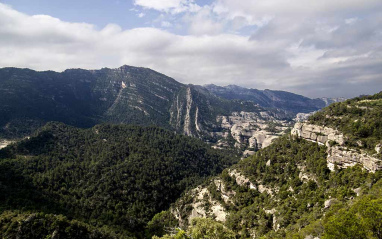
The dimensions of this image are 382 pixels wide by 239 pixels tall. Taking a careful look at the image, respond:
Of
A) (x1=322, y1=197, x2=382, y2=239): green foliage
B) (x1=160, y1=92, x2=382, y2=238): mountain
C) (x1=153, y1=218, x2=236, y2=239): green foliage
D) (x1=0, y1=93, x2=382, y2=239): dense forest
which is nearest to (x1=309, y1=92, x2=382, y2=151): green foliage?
(x1=160, y1=92, x2=382, y2=238): mountain

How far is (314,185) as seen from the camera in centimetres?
7831

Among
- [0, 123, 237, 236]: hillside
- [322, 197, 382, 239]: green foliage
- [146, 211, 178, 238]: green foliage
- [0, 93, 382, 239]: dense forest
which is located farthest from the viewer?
[146, 211, 178, 238]: green foliage

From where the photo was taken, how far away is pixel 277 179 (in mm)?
96312

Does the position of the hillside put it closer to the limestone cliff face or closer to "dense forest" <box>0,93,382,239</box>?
"dense forest" <box>0,93,382,239</box>

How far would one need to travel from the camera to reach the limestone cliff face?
6669cm

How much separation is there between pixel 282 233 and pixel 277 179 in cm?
3513

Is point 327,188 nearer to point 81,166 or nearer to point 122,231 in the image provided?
point 122,231

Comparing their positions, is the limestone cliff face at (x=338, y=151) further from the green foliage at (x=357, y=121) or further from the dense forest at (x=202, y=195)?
the green foliage at (x=357, y=121)

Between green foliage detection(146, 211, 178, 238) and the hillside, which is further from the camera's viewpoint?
green foliage detection(146, 211, 178, 238)

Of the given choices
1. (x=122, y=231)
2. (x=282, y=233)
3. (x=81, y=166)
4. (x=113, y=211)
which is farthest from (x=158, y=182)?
(x=282, y=233)

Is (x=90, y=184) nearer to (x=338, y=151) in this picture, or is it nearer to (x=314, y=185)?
(x=314, y=185)

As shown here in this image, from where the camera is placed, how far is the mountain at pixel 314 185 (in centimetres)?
4722

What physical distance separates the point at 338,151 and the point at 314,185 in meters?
15.8

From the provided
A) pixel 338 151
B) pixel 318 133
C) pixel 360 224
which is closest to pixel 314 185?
pixel 338 151
